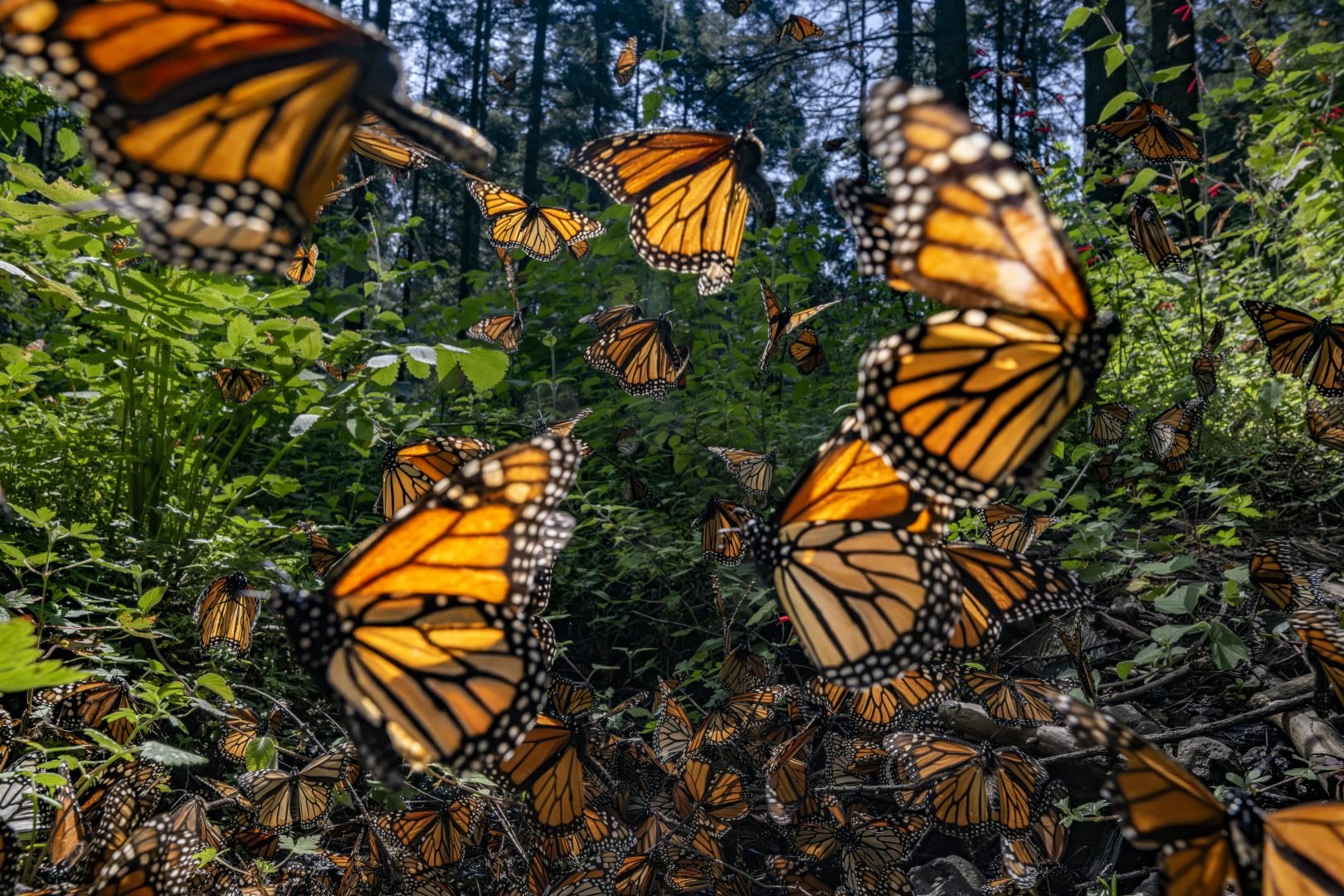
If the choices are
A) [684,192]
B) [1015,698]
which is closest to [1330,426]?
[1015,698]

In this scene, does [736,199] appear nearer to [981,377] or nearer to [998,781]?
[981,377]

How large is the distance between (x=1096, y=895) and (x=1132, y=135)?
239 centimetres

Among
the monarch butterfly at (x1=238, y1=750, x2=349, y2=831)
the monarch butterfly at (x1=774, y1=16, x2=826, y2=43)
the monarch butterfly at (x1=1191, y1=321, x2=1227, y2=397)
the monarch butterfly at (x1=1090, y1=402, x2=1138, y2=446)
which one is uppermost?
the monarch butterfly at (x1=774, y1=16, x2=826, y2=43)

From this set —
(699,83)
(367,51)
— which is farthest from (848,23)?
(367,51)

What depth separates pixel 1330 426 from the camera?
128 inches

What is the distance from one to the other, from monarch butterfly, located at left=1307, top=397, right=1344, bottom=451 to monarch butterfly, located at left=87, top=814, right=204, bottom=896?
3849 millimetres

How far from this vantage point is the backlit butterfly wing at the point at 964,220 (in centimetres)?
86

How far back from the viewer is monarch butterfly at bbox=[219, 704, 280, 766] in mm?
2697

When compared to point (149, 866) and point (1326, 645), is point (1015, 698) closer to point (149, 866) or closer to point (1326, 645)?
point (1326, 645)

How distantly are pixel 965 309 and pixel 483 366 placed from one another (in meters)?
1.62

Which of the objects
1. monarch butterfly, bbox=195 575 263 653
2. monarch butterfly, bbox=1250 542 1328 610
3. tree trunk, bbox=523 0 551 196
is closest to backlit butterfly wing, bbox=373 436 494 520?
monarch butterfly, bbox=195 575 263 653

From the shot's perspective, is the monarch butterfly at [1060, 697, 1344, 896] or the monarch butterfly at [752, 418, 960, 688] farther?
the monarch butterfly at [752, 418, 960, 688]

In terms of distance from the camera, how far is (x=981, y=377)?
1.10m

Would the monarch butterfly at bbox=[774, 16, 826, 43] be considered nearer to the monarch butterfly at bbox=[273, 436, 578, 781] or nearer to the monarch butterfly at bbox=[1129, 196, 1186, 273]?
the monarch butterfly at bbox=[1129, 196, 1186, 273]
